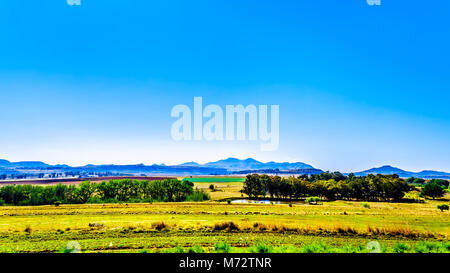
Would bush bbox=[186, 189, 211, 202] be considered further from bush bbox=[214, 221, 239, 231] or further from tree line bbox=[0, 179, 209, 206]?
bush bbox=[214, 221, 239, 231]

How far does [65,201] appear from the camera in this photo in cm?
8825

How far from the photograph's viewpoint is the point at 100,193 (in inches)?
3748

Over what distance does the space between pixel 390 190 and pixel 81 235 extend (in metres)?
109

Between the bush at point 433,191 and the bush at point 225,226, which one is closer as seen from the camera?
the bush at point 225,226

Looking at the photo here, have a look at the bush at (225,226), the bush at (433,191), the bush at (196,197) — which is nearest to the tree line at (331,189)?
the bush at (433,191)

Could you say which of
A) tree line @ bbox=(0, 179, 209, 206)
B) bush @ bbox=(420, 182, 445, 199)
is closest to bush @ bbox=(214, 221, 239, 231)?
tree line @ bbox=(0, 179, 209, 206)

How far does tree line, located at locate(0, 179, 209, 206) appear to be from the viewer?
3418 inches

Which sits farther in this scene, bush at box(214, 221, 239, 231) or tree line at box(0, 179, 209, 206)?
tree line at box(0, 179, 209, 206)

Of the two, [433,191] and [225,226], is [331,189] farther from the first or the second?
[225,226]

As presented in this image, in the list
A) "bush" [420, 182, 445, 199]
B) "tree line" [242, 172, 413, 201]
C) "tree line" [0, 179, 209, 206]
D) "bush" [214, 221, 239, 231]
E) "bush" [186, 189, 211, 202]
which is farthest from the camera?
"tree line" [242, 172, 413, 201]

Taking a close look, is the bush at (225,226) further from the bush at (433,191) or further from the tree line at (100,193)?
the bush at (433,191)

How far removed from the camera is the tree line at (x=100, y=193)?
285 feet
